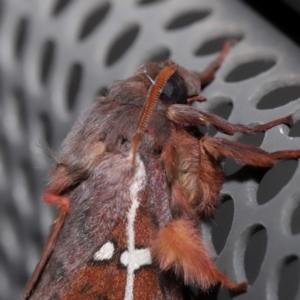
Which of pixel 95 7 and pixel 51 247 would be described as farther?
pixel 95 7

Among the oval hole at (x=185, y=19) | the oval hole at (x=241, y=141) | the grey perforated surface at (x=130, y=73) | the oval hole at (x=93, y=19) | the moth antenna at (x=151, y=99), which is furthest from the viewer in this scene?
the oval hole at (x=93, y=19)

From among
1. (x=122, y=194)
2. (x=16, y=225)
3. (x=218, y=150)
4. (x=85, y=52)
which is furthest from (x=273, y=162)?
(x=16, y=225)

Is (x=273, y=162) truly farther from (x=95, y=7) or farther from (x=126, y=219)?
(x=95, y=7)

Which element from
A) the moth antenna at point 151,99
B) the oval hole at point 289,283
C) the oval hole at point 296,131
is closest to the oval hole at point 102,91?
the moth antenna at point 151,99

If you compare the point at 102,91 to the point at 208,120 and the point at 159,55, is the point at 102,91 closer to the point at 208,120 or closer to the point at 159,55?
the point at 159,55

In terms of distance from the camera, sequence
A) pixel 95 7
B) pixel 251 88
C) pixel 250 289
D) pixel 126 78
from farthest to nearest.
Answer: pixel 95 7, pixel 126 78, pixel 251 88, pixel 250 289

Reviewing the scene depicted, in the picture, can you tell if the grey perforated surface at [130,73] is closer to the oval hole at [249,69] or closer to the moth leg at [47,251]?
the oval hole at [249,69]
